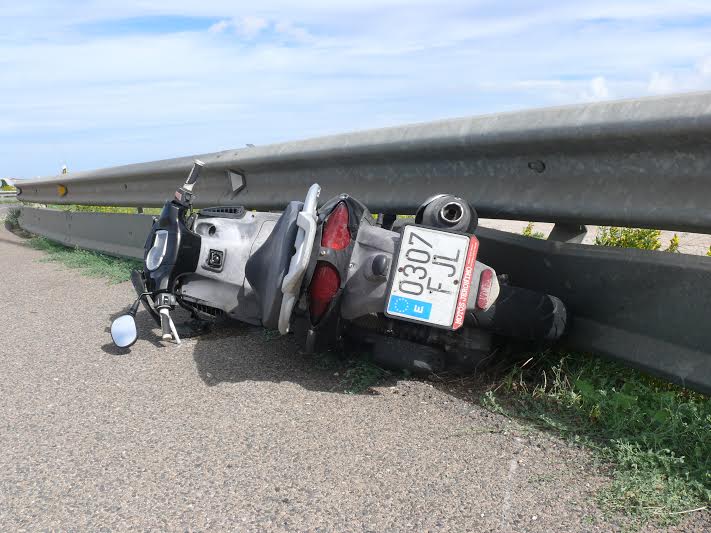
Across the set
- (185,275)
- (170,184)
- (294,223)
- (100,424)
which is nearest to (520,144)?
(294,223)

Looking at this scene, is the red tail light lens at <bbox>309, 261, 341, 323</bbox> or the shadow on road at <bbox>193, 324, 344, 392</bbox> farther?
the shadow on road at <bbox>193, 324, 344, 392</bbox>

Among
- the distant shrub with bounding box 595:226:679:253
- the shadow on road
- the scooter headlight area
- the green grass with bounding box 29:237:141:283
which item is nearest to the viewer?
the shadow on road

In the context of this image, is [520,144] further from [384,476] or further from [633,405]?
[384,476]

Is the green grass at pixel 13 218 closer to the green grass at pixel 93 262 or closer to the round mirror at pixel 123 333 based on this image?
the green grass at pixel 93 262

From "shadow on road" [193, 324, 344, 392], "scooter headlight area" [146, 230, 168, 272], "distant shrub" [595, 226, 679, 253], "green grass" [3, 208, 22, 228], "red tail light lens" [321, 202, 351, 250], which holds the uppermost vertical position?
"distant shrub" [595, 226, 679, 253]

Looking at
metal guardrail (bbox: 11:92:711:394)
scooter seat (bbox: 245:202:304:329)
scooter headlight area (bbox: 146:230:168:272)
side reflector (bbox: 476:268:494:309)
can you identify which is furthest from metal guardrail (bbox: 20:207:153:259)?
side reflector (bbox: 476:268:494:309)

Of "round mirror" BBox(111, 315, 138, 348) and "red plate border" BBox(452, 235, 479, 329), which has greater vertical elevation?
"red plate border" BBox(452, 235, 479, 329)

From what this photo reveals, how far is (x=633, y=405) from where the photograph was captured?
299 centimetres

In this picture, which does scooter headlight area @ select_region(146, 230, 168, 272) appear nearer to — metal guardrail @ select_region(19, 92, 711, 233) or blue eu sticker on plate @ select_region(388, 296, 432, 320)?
metal guardrail @ select_region(19, 92, 711, 233)

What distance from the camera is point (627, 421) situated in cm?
289

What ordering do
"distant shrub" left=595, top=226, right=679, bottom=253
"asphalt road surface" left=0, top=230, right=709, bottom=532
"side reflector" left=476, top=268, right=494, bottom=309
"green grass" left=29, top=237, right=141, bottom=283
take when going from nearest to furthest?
1. "asphalt road surface" left=0, top=230, right=709, bottom=532
2. "side reflector" left=476, top=268, right=494, bottom=309
3. "distant shrub" left=595, top=226, right=679, bottom=253
4. "green grass" left=29, top=237, right=141, bottom=283

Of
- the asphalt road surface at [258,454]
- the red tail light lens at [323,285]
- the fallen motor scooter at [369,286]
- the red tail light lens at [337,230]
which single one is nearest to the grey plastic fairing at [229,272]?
the fallen motor scooter at [369,286]

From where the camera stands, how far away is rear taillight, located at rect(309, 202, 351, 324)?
3.37 metres

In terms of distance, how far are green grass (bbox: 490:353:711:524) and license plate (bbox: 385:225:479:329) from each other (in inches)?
19.6
